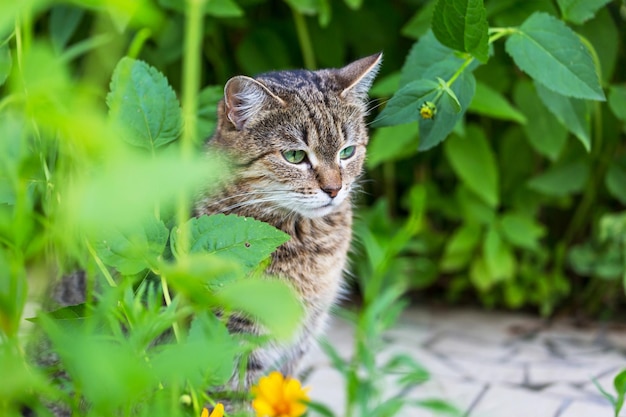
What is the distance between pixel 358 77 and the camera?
1.85 metres

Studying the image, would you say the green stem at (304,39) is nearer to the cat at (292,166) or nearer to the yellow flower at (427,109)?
the cat at (292,166)

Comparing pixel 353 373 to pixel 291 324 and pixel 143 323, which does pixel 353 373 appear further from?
pixel 291 324

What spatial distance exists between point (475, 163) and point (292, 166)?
1012mm

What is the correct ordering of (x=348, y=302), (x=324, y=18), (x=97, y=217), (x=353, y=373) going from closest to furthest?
(x=97, y=217)
(x=353, y=373)
(x=324, y=18)
(x=348, y=302)

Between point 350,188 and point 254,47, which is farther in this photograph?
point 254,47

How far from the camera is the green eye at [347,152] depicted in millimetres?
1872

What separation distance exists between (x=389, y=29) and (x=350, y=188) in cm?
111

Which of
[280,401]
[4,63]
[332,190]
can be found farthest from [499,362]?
[4,63]

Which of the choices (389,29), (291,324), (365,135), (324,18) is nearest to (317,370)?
(365,135)

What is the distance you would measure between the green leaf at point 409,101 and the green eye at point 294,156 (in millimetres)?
263

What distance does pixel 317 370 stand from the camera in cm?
→ 239

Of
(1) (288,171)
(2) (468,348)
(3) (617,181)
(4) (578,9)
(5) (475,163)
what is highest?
(4) (578,9)

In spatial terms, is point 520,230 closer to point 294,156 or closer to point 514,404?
point 514,404

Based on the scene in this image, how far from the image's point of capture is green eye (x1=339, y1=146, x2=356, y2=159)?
1872mm
